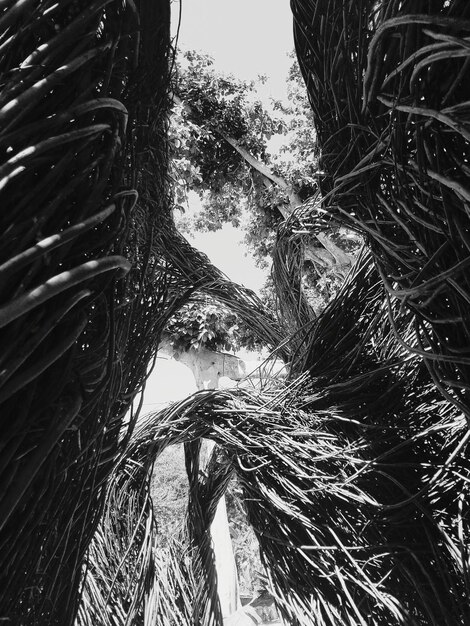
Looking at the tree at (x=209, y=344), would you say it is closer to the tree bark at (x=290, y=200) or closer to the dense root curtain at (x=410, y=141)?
the tree bark at (x=290, y=200)

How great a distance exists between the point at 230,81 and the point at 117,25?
9.60ft

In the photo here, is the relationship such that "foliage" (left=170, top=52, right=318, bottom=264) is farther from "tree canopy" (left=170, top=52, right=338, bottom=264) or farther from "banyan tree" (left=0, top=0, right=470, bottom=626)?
"banyan tree" (left=0, top=0, right=470, bottom=626)

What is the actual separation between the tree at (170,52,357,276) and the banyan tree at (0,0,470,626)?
1.89 m

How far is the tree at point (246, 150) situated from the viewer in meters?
3.05

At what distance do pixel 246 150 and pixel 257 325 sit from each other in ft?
6.72

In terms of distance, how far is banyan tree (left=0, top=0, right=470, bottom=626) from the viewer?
0.31 m

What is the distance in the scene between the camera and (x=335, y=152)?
709 mm

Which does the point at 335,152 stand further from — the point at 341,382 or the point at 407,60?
the point at 341,382

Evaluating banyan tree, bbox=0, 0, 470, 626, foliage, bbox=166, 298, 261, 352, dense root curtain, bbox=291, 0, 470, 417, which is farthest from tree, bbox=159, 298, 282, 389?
dense root curtain, bbox=291, 0, 470, 417

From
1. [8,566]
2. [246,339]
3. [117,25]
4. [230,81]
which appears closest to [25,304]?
[8,566]

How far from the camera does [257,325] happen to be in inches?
53.4

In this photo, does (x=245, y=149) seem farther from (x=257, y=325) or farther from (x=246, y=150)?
(x=257, y=325)

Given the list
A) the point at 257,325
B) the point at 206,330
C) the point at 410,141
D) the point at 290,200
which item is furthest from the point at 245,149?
the point at 410,141

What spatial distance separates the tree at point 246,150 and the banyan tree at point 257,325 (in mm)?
1892
